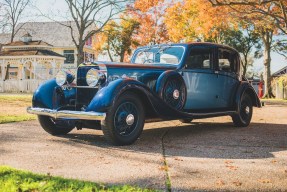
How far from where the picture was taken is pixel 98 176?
407 cm

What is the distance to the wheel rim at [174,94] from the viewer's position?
671 cm

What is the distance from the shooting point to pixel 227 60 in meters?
8.73

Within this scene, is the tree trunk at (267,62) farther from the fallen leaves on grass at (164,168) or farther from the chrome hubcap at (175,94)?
the fallen leaves on grass at (164,168)

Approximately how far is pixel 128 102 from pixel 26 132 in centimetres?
266

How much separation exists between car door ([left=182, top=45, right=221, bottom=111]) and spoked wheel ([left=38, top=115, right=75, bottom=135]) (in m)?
2.29

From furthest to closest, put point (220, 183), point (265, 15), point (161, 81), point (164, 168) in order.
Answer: point (265, 15) → point (161, 81) → point (164, 168) → point (220, 183)

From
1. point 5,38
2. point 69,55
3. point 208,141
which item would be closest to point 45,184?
point 208,141

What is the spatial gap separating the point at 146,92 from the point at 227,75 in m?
3.00

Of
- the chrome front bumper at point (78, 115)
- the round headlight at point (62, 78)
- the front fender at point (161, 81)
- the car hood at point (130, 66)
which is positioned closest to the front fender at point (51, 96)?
the round headlight at point (62, 78)

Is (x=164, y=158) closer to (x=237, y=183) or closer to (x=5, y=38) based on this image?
(x=237, y=183)

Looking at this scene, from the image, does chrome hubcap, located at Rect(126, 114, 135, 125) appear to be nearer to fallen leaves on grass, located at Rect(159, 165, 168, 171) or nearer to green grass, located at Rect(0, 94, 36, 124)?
fallen leaves on grass, located at Rect(159, 165, 168, 171)

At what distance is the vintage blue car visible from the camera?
582 cm

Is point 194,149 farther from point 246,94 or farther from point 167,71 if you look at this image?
point 246,94

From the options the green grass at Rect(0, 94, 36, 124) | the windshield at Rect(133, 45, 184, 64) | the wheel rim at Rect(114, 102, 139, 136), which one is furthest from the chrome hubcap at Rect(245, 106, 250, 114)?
the green grass at Rect(0, 94, 36, 124)
